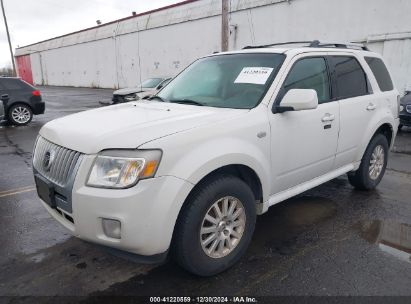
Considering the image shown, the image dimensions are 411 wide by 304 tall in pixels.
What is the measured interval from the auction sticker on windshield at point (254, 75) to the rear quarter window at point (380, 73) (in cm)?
195

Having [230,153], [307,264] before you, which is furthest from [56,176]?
[307,264]

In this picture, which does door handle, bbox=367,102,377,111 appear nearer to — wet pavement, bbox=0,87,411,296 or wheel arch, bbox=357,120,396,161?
wheel arch, bbox=357,120,396,161

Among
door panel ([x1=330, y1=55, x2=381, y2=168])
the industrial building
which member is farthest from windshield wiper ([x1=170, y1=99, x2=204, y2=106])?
the industrial building

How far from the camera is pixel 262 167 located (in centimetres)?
313

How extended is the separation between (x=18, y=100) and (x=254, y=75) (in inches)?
417

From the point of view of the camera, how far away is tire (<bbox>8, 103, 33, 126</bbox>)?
1173 centimetres

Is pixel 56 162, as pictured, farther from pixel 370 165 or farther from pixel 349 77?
pixel 370 165

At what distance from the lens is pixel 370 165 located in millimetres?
4867

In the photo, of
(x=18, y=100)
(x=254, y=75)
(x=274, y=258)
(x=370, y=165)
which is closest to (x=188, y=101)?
(x=254, y=75)

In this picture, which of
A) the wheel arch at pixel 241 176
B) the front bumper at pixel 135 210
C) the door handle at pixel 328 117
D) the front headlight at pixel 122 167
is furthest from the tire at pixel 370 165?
the front headlight at pixel 122 167

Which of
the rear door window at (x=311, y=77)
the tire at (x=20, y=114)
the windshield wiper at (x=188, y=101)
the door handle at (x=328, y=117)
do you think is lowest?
the tire at (x=20, y=114)

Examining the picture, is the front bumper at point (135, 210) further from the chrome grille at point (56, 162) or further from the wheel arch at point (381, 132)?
the wheel arch at point (381, 132)

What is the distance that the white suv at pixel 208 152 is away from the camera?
2477 millimetres

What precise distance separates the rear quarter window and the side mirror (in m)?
2.04
